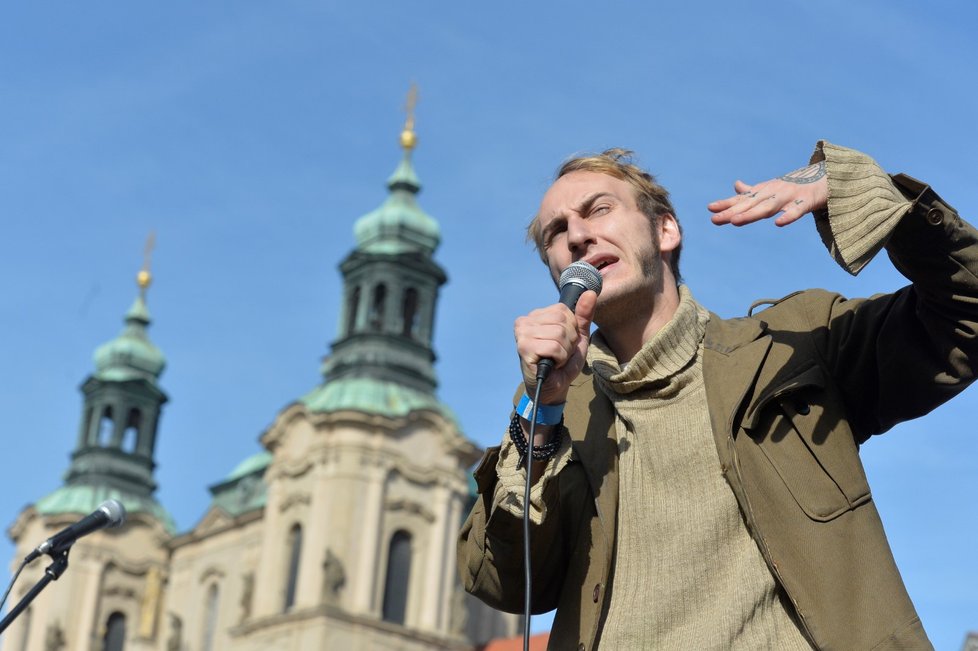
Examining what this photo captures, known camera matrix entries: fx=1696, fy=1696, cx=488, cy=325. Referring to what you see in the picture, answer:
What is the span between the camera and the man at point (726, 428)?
124 inches

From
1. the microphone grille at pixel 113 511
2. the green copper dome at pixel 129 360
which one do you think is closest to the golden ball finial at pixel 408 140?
the green copper dome at pixel 129 360

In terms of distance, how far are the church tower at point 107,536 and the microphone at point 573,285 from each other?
151 ft

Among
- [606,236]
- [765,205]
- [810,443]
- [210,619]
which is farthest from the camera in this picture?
[210,619]

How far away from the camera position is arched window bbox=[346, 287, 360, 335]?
4741 centimetres

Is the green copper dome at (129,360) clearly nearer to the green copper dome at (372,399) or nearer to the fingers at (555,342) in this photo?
the green copper dome at (372,399)

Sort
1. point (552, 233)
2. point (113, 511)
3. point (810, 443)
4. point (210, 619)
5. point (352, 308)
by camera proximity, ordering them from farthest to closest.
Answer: point (210, 619)
point (352, 308)
point (113, 511)
point (552, 233)
point (810, 443)

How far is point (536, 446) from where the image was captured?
3371mm

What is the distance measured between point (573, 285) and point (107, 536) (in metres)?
48.5

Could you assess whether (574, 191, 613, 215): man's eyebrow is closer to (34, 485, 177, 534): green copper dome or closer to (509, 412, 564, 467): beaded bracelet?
(509, 412, 564, 467): beaded bracelet

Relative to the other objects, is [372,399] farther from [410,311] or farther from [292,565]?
[292,565]

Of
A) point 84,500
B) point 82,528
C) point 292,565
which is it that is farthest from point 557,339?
point 84,500

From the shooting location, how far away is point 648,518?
11.1ft

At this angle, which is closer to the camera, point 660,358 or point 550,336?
point 550,336

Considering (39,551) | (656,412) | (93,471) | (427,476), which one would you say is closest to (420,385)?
(427,476)
